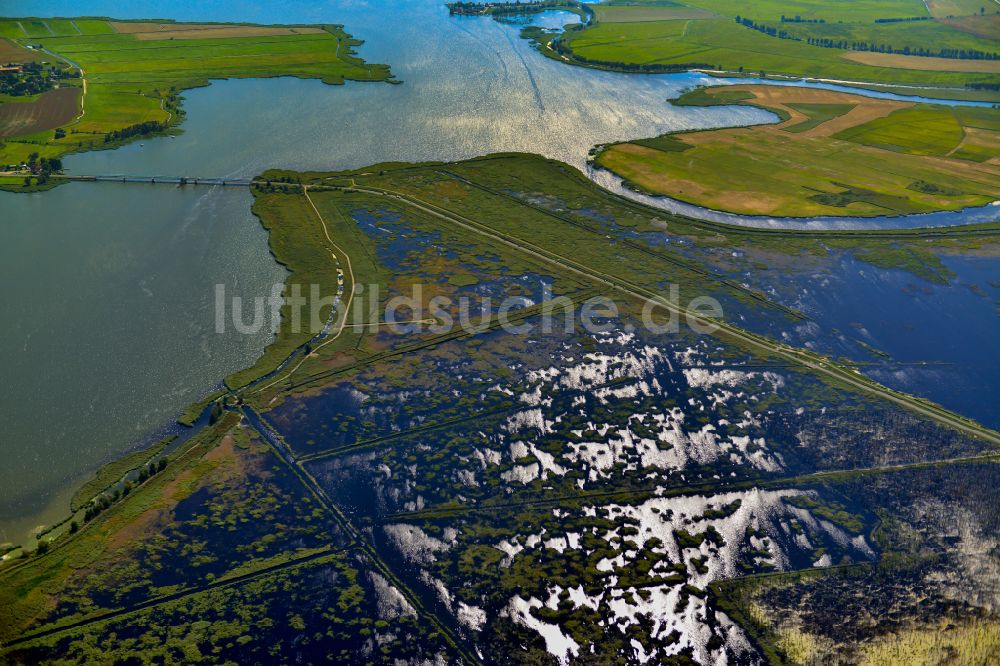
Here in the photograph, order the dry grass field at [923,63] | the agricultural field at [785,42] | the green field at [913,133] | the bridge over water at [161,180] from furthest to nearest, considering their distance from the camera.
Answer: the dry grass field at [923,63] → the agricultural field at [785,42] → the green field at [913,133] → the bridge over water at [161,180]

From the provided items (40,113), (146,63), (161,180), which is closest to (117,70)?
(146,63)

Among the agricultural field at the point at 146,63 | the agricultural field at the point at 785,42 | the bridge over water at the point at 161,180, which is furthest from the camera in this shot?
the agricultural field at the point at 785,42

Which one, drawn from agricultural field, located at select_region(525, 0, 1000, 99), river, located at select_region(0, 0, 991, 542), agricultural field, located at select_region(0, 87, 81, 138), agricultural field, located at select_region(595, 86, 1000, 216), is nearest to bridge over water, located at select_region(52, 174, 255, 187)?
river, located at select_region(0, 0, 991, 542)

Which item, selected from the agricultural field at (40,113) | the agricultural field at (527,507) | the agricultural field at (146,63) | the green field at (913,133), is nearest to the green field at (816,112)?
the green field at (913,133)

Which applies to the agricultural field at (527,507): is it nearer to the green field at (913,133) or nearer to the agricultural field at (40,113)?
the green field at (913,133)

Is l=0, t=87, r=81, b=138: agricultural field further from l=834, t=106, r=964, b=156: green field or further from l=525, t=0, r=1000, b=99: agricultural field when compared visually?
l=834, t=106, r=964, b=156: green field

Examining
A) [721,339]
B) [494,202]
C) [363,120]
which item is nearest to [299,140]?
[363,120]

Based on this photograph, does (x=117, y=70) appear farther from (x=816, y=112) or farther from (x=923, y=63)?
(x=923, y=63)
